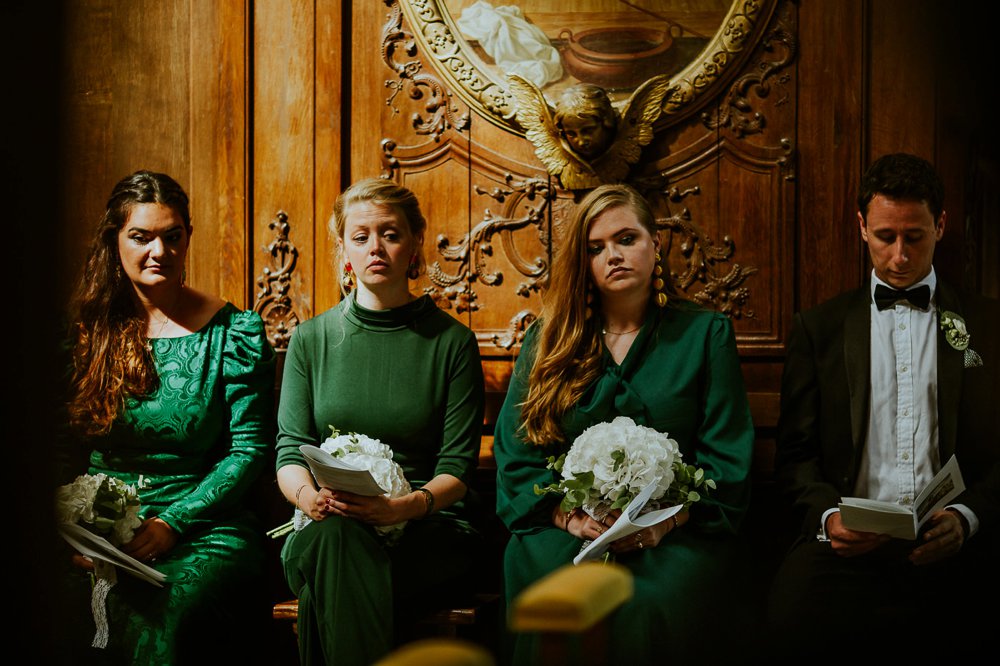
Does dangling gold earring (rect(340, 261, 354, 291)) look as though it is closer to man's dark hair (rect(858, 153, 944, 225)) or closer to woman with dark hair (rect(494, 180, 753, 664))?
woman with dark hair (rect(494, 180, 753, 664))

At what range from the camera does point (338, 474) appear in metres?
3.11

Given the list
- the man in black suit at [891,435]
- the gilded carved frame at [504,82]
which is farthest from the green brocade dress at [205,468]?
the man in black suit at [891,435]

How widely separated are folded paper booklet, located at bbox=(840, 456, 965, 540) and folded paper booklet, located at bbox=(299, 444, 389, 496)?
1.44 m

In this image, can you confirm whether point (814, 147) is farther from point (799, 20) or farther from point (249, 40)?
point (249, 40)

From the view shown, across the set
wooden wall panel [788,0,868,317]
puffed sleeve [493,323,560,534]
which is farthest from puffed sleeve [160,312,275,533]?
wooden wall panel [788,0,868,317]

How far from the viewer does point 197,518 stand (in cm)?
357

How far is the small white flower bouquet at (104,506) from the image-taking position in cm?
325

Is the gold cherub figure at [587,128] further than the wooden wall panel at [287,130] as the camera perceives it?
No

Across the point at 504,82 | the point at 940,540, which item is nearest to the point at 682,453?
the point at 940,540

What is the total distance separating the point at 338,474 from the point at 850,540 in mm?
1652

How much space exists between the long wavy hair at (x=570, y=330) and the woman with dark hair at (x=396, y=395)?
1.00ft

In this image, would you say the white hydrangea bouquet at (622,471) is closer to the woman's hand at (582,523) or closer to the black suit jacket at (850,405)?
the woman's hand at (582,523)

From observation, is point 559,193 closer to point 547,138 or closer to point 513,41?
point 547,138

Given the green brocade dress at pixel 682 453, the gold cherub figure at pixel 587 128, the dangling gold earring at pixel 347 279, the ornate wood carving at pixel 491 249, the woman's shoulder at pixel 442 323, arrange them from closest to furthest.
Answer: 1. the green brocade dress at pixel 682 453
2. the woman's shoulder at pixel 442 323
3. the dangling gold earring at pixel 347 279
4. the gold cherub figure at pixel 587 128
5. the ornate wood carving at pixel 491 249
